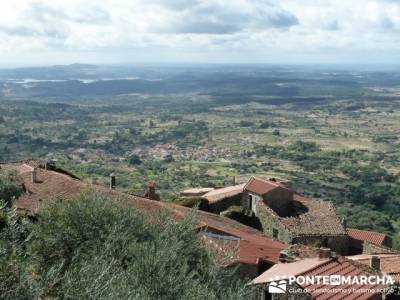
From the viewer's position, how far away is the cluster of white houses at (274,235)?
2023cm

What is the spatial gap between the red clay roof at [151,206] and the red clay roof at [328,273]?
3831 mm

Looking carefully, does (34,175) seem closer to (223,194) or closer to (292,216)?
(223,194)

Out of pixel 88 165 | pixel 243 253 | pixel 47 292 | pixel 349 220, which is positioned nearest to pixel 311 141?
pixel 88 165

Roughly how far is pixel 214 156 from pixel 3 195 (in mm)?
140714

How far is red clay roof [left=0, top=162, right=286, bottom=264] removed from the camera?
26609 millimetres

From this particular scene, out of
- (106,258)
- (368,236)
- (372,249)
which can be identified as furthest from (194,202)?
(106,258)

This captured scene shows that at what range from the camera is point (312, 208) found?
40.5 m

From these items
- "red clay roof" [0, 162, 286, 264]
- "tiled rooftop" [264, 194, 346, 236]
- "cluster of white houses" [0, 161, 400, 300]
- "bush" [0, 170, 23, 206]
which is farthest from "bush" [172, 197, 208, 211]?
"bush" [0, 170, 23, 206]

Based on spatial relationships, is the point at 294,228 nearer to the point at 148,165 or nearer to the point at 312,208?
the point at 312,208

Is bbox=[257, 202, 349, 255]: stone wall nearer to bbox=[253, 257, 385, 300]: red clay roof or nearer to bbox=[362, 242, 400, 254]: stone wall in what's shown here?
bbox=[362, 242, 400, 254]: stone wall

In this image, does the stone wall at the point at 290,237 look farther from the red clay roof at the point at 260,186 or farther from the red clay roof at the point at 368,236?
the red clay roof at the point at 368,236

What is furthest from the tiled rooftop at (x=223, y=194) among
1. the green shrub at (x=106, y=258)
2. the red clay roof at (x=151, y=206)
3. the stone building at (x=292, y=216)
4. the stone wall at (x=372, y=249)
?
the green shrub at (x=106, y=258)

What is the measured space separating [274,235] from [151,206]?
1040 cm

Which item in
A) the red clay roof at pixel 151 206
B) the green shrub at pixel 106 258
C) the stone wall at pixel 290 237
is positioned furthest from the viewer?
the stone wall at pixel 290 237
